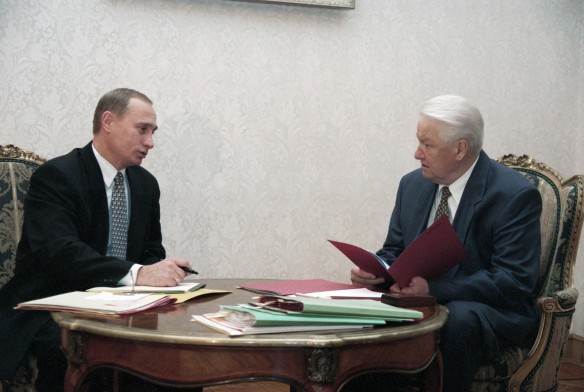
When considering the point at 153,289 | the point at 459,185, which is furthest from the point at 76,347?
the point at 459,185

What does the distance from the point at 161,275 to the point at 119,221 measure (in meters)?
0.56

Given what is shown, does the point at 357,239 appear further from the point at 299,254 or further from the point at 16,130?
the point at 16,130

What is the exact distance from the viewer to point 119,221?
2.75 metres

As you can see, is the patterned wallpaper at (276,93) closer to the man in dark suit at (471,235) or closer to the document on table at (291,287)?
the man in dark suit at (471,235)

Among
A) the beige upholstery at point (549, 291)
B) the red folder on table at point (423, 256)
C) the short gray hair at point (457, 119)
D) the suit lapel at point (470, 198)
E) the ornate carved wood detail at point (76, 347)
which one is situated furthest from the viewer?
the short gray hair at point (457, 119)

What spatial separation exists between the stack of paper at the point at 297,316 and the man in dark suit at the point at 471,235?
23.6 inches

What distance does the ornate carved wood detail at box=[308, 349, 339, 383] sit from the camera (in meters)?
1.61

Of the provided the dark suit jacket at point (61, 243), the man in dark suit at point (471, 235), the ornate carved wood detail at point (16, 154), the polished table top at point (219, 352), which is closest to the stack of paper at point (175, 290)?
→ the dark suit jacket at point (61, 243)

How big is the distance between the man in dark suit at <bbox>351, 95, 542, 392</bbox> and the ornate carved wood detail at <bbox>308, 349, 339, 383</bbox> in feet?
2.50

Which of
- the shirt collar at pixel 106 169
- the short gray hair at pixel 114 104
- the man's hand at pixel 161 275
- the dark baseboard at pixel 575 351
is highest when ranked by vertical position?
the short gray hair at pixel 114 104

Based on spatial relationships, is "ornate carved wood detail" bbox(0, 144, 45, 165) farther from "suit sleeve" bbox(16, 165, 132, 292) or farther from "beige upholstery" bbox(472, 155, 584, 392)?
"beige upholstery" bbox(472, 155, 584, 392)

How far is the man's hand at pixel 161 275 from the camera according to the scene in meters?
2.28

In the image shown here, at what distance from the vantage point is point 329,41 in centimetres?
366

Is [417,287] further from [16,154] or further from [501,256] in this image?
[16,154]
